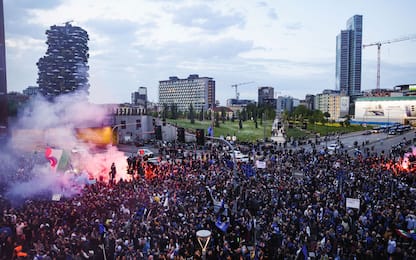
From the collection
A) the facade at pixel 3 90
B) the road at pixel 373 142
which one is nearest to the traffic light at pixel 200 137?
the facade at pixel 3 90

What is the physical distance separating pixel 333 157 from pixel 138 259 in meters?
23.4

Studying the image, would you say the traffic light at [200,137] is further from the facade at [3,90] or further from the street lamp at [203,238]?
the facade at [3,90]

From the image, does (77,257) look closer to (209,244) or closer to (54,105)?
(209,244)

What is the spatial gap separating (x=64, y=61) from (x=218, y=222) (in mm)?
110904

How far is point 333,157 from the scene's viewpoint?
99.1 ft

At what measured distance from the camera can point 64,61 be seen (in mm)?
111000

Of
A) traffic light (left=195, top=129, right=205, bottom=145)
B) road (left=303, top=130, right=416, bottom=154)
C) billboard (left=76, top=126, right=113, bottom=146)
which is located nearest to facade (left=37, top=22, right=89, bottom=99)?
billboard (left=76, top=126, right=113, bottom=146)

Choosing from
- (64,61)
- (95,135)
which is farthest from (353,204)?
(64,61)

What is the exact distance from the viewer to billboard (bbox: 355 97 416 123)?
102312mm

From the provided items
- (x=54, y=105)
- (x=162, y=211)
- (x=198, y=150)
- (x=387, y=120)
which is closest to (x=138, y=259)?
(x=162, y=211)

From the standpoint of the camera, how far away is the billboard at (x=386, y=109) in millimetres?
102312

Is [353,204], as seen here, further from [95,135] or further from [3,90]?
[95,135]

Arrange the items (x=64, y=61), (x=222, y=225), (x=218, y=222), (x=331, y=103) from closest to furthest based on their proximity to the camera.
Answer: (x=222, y=225), (x=218, y=222), (x=64, y=61), (x=331, y=103)

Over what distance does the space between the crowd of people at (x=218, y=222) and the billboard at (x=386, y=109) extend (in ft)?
311
